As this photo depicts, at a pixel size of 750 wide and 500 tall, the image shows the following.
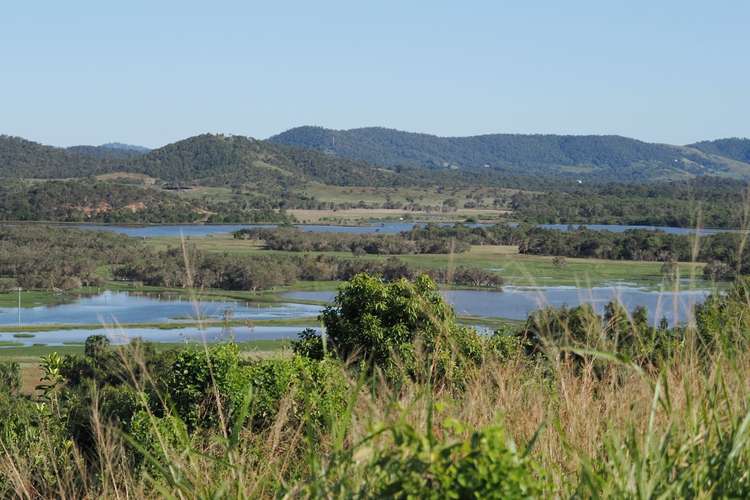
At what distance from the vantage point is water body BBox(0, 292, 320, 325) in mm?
47656

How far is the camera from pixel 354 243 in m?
82.3

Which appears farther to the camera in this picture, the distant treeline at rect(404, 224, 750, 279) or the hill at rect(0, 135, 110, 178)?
the hill at rect(0, 135, 110, 178)

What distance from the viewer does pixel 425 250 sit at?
81.1 meters

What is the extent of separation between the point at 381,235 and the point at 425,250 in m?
7.26

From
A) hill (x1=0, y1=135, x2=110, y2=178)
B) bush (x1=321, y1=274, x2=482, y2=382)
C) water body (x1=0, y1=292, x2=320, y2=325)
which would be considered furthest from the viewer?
hill (x1=0, y1=135, x2=110, y2=178)

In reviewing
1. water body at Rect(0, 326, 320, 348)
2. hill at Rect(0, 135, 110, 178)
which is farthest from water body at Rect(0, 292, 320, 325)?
hill at Rect(0, 135, 110, 178)

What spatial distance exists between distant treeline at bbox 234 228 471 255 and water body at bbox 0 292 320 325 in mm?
24570

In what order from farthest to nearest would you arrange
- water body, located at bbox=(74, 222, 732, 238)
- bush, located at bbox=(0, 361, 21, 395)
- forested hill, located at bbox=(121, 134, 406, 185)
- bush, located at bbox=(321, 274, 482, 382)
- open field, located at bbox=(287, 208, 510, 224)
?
forested hill, located at bbox=(121, 134, 406, 185) → open field, located at bbox=(287, 208, 510, 224) → water body, located at bbox=(74, 222, 732, 238) → bush, located at bbox=(0, 361, 21, 395) → bush, located at bbox=(321, 274, 482, 382)

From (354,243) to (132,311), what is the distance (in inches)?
1325

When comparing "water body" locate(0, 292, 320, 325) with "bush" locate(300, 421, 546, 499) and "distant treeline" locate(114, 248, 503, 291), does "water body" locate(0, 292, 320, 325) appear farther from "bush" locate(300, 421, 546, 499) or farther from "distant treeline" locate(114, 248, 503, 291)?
"bush" locate(300, 421, 546, 499)

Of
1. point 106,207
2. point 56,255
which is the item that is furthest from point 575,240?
point 106,207

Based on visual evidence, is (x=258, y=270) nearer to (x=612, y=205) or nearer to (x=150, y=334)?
(x=150, y=334)

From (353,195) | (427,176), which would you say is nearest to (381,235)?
(353,195)

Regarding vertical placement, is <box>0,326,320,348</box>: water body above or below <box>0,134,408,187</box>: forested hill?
below
